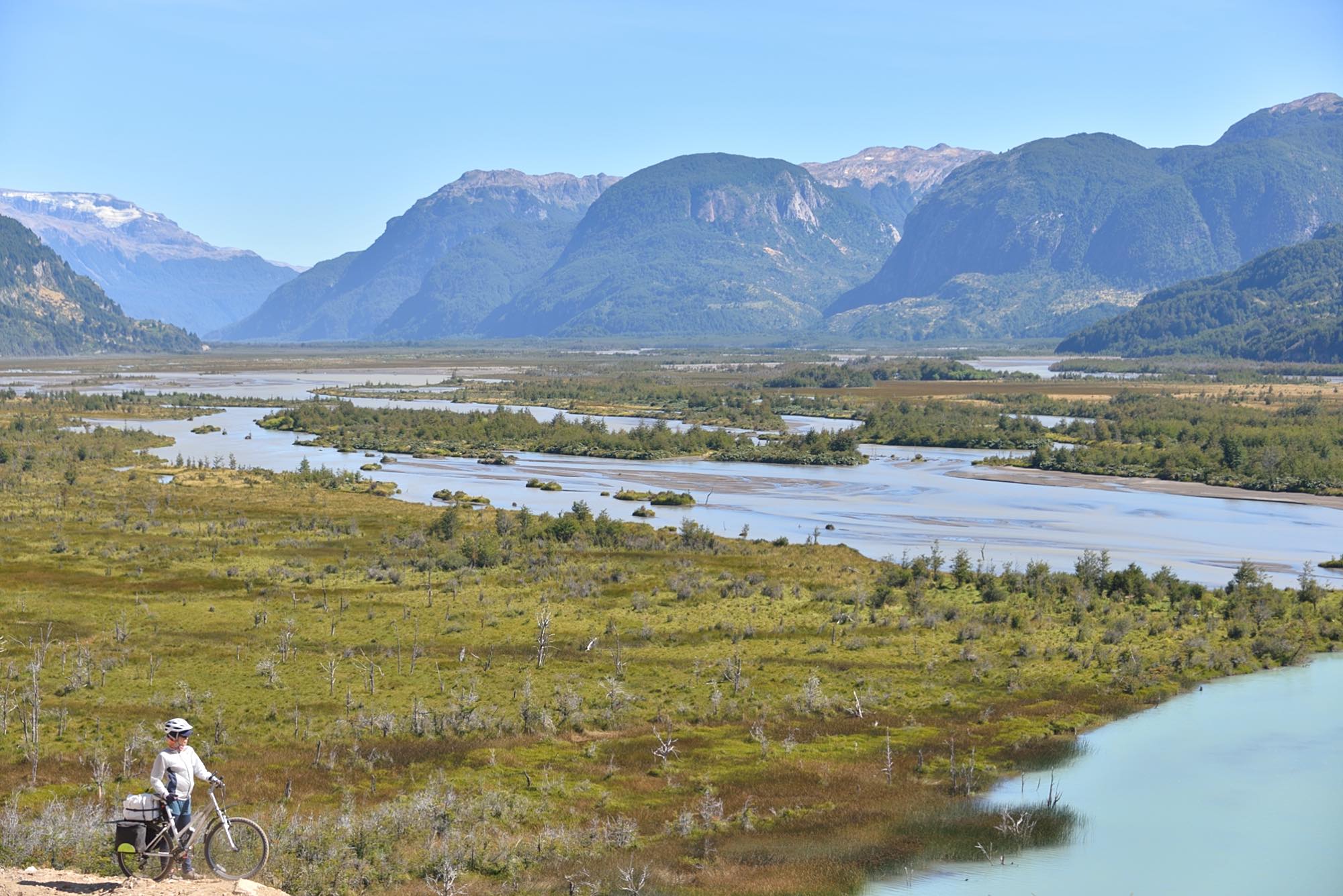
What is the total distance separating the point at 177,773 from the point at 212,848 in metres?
1.93

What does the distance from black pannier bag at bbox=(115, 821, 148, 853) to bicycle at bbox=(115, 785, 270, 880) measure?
2 centimetres

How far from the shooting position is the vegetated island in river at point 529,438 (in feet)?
353

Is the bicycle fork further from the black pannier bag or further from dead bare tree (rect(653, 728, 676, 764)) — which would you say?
dead bare tree (rect(653, 728, 676, 764))

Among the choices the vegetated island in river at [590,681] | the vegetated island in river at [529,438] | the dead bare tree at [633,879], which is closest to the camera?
the dead bare tree at [633,879]

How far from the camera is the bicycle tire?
17719 millimetres

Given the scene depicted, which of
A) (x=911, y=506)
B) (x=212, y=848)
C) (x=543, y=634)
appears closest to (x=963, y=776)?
(x=543, y=634)

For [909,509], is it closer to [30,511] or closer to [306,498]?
[306,498]

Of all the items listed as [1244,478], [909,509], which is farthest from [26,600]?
[1244,478]

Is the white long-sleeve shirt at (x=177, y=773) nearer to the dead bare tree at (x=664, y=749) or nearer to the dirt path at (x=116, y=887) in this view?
the dirt path at (x=116, y=887)

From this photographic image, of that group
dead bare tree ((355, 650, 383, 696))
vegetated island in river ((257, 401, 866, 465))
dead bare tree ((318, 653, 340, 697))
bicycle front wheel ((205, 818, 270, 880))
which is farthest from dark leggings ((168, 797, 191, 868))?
vegetated island in river ((257, 401, 866, 465))

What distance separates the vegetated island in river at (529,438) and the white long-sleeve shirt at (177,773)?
8670 cm

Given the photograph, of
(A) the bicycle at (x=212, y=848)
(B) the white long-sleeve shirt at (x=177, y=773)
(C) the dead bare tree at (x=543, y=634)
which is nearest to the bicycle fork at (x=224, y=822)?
(A) the bicycle at (x=212, y=848)

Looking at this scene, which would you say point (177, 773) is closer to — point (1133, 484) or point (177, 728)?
point (177, 728)

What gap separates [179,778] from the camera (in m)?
17.7
